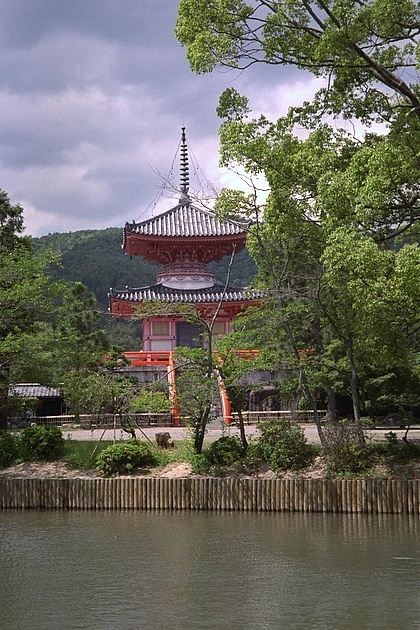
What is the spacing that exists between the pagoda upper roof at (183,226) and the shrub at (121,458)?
718 inches

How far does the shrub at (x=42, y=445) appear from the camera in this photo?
17516 mm

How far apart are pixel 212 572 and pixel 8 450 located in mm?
9788

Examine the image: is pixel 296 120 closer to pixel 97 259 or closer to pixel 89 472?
pixel 89 472

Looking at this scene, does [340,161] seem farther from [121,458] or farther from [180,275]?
[180,275]

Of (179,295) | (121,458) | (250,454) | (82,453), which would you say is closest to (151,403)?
(121,458)

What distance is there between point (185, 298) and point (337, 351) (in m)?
13.0

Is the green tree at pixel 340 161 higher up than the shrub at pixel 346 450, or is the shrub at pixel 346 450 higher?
the green tree at pixel 340 161

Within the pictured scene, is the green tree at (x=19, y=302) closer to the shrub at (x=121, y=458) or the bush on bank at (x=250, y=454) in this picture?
the bush on bank at (x=250, y=454)

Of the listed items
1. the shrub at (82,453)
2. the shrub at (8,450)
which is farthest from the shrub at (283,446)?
the shrub at (8,450)

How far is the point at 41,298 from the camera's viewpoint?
59.7ft

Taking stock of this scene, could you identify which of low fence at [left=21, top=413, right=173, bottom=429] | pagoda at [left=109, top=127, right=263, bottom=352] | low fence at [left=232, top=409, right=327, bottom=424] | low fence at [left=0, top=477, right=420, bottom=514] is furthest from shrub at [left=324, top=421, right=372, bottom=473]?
pagoda at [left=109, top=127, right=263, bottom=352]

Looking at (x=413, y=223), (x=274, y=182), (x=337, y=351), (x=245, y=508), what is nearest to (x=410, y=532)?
(x=245, y=508)

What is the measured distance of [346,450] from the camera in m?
15.0

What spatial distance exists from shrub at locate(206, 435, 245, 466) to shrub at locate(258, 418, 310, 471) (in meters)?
0.53
